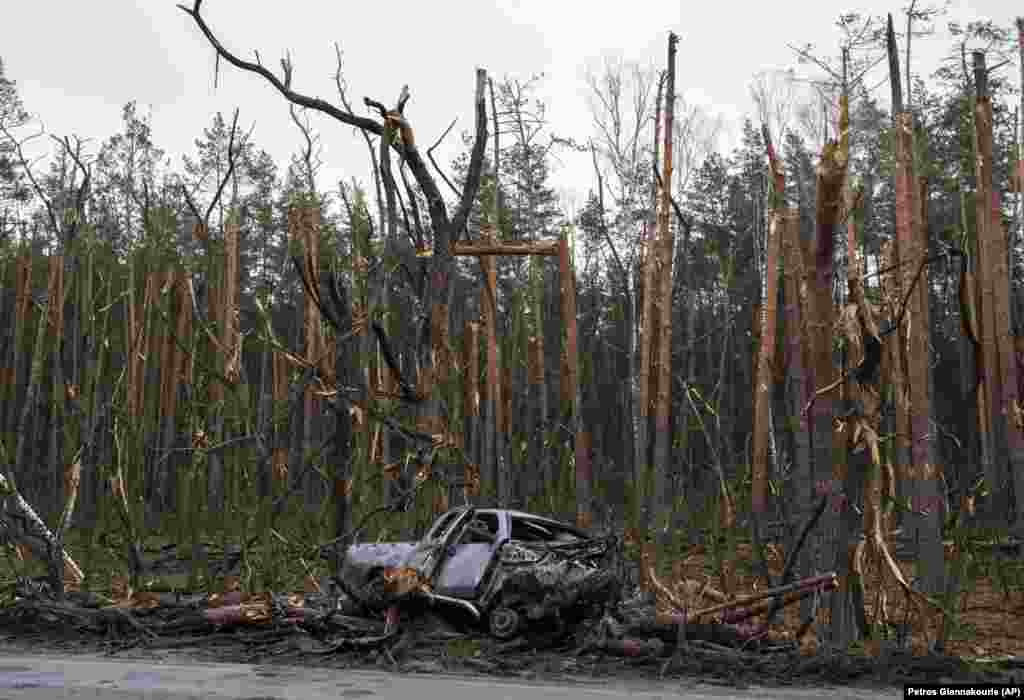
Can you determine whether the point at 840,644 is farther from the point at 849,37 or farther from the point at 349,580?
the point at 849,37

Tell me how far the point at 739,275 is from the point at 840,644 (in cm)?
2549

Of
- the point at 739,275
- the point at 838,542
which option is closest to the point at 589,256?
the point at 739,275

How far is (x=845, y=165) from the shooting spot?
518 cm

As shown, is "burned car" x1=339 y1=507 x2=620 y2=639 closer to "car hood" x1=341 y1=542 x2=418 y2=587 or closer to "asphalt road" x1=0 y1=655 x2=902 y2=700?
"car hood" x1=341 y1=542 x2=418 y2=587

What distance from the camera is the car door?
25.2ft

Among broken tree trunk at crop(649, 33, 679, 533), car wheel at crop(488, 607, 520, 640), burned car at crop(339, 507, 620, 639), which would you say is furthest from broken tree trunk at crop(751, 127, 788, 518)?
car wheel at crop(488, 607, 520, 640)

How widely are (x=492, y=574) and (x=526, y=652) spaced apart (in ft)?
2.41

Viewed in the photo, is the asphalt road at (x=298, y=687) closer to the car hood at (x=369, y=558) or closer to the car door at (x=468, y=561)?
the car door at (x=468, y=561)

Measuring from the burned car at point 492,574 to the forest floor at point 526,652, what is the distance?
0.24m

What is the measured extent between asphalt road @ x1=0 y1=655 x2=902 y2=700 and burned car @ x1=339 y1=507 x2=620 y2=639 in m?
1.29

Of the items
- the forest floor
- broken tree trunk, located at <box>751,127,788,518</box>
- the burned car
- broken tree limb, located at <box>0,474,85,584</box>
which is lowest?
the forest floor

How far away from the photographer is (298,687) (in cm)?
559

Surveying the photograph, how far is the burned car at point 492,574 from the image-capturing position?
7.47 metres

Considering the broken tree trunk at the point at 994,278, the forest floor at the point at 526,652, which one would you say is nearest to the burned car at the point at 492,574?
the forest floor at the point at 526,652
